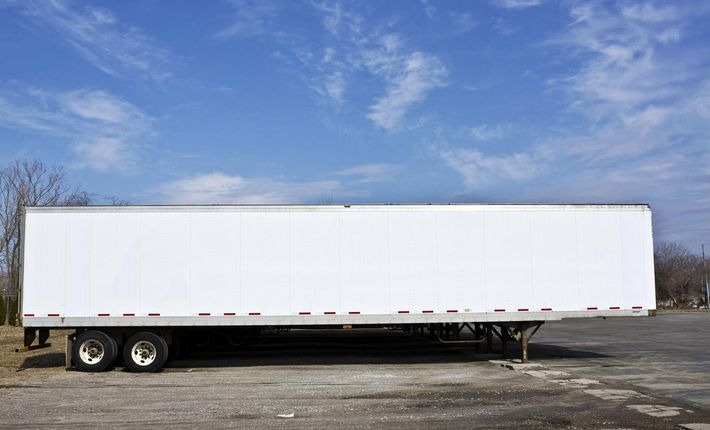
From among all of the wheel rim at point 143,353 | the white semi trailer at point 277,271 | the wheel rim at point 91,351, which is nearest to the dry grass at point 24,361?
the white semi trailer at point 277,271

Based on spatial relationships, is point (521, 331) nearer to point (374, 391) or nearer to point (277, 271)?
point (374, 391)

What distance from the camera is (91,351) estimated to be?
50.9ft

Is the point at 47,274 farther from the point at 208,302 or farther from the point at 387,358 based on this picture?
the point at 387,358

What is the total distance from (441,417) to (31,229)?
432 inches

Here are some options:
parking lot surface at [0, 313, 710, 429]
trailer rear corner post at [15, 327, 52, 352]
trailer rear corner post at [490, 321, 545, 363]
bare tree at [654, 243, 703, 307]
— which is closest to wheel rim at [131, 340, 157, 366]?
parking lot surface at [0, 313, 710, 429]

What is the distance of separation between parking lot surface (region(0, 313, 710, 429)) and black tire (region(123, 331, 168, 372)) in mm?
311

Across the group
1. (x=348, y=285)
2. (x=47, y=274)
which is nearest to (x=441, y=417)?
(x=348, y=285)

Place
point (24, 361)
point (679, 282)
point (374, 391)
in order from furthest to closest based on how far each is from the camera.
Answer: point (679, 282), point (24, 361), point (374, 391)

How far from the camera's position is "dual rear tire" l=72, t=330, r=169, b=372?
50.1ft

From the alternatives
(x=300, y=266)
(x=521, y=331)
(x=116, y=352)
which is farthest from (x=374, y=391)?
(x=116, y=352)

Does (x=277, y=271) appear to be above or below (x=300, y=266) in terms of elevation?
below

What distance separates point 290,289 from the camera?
15.3 metres

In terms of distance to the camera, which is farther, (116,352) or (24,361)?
(24,361)

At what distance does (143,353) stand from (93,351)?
1.23m
